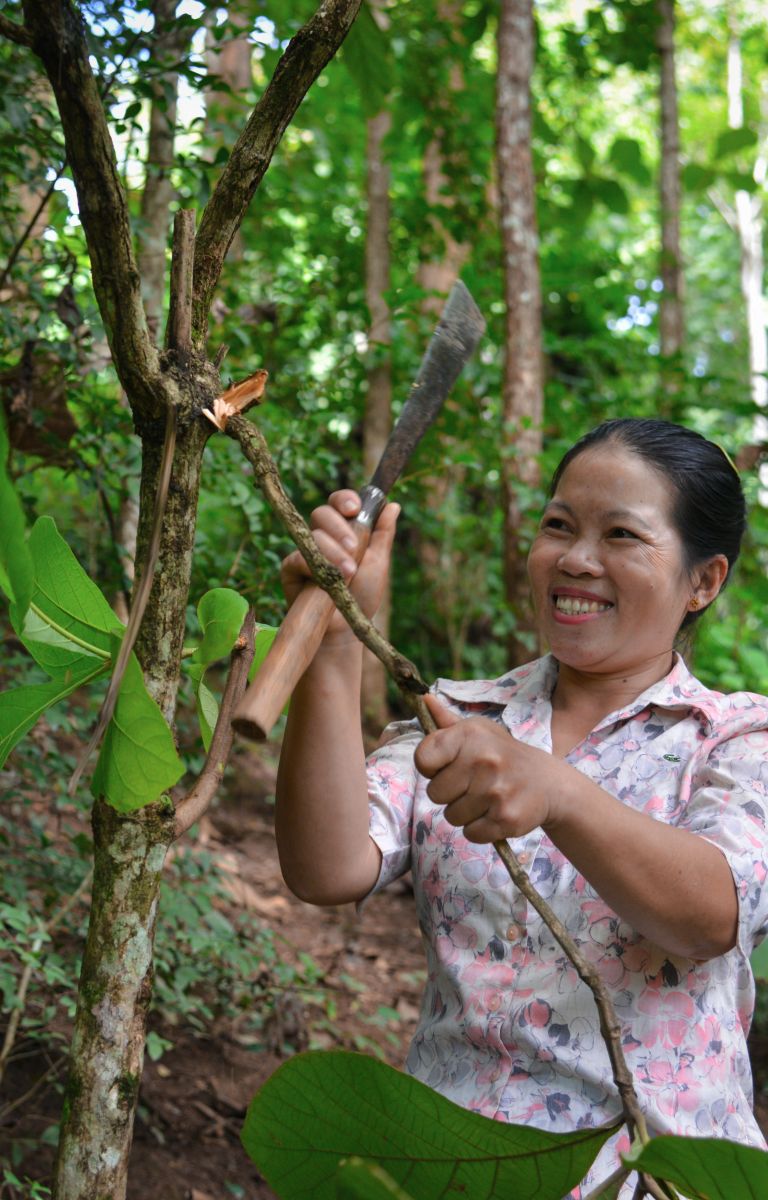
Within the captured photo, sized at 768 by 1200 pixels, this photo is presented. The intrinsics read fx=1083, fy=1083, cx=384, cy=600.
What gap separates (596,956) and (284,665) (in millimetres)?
765

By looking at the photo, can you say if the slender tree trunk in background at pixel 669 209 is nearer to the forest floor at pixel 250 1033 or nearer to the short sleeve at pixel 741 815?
the forest floor at pixel 250 1033

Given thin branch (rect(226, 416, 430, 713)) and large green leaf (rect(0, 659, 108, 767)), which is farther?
large green leaf (rect(0, 659, 108, 767))

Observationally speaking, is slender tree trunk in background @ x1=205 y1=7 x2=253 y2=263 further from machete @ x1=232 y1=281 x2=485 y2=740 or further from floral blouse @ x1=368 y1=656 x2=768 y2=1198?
floral blouse @ x1=368 y1=656 x2=768 y2=1198

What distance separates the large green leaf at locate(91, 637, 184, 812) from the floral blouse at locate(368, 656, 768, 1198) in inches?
26.9

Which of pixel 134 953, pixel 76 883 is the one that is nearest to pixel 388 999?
pixel 76 883

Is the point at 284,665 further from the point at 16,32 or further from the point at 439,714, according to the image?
the point at 16,32

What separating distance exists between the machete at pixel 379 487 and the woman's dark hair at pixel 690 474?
63 centimetres

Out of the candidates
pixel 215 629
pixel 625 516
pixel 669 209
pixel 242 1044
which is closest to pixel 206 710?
pixel 215 629

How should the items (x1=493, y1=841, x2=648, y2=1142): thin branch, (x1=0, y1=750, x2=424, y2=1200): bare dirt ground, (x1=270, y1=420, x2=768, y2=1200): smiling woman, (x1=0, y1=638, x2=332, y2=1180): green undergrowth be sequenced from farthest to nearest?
(x1=0, y1=750, x2=424, y2=1200): bare dirt ground < (x1=0, y1=638, x2=332, y2=1180): green undergrowth < (x1=270, y1=420, x2=768, y2=1200): smiling woman < (x1=493, y1=841, x2=648, y2=1142): thin branch

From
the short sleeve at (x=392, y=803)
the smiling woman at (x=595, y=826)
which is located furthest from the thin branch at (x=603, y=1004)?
the short sleeve at (x=392, y=803)

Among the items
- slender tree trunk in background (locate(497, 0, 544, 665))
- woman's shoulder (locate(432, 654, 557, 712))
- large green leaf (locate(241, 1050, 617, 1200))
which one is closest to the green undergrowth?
woman's shoulder (locate(432, 654, 557, 712))

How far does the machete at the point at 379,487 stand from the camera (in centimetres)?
75

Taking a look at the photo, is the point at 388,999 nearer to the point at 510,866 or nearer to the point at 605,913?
the point at 605,913

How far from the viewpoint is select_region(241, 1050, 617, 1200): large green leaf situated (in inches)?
28.6
